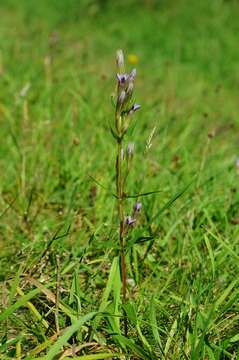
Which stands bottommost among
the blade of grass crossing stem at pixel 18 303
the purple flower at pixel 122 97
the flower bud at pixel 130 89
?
the blade of grass crossing stem at pixel 18 303

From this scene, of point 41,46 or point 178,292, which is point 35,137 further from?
point 41,46

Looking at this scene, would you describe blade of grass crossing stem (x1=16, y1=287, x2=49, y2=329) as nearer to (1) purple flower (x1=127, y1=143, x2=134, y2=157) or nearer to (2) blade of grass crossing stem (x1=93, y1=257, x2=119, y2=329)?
(2) blade of grass crossing stem (x1=93, y1=257, x2=119, y2=329)

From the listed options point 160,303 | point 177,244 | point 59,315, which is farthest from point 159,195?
point 59,315

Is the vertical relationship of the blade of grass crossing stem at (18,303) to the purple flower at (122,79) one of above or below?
below

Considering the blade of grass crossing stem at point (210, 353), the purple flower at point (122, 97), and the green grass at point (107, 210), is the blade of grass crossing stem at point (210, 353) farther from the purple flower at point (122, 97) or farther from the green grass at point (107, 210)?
the purple flower at point (122, 97)

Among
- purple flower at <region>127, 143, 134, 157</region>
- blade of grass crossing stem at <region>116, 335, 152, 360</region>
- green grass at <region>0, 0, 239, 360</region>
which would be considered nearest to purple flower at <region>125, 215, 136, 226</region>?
green grass at <region>0, 0, 239, 360</region>

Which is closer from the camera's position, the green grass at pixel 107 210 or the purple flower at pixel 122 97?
the purple flower at pixel 122 97

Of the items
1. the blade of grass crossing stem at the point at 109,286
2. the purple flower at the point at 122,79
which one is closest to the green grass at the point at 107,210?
the blade of grass crossing stem at the point at 109,286

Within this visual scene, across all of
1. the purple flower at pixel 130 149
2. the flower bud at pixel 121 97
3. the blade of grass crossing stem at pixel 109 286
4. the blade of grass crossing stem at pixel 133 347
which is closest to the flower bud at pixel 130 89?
the flower bud at pixel 121 97

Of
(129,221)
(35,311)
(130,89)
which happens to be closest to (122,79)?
(130,89)

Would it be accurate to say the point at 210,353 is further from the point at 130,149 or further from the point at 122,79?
the point at 122,79

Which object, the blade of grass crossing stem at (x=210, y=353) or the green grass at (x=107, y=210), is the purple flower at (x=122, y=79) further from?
the blade of grass crossing stem at (x=210, y=353)
